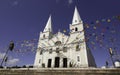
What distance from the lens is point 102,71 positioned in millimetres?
12891

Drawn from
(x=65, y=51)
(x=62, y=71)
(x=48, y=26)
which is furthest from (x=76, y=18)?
(x=62, y=71)

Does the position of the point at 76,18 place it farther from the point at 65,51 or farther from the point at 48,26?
the point at 65,51

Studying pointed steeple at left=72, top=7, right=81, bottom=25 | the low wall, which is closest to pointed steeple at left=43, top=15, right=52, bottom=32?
pointed steeple at left=72, top=7, right=81, bottom=25

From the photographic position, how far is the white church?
26297 mm

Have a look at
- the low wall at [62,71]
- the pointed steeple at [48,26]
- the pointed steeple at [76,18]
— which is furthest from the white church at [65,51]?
the low wall at [62,71]

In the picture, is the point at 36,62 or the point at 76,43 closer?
the point at 76,43

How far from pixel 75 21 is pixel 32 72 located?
68.8ft

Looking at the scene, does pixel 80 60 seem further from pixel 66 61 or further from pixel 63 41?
pixel 63 41

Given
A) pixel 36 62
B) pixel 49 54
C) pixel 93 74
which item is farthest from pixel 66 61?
pixel 93 74

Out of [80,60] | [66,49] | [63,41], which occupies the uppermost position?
[63,41]

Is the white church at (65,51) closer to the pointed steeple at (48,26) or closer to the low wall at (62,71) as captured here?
the pointed steeple at (48,26)

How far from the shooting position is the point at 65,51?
28.7 metres

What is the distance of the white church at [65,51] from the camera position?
26.3 metres

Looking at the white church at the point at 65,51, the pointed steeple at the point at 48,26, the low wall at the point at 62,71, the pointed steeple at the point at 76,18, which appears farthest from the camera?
the pointed steeple at the point at 48,26
